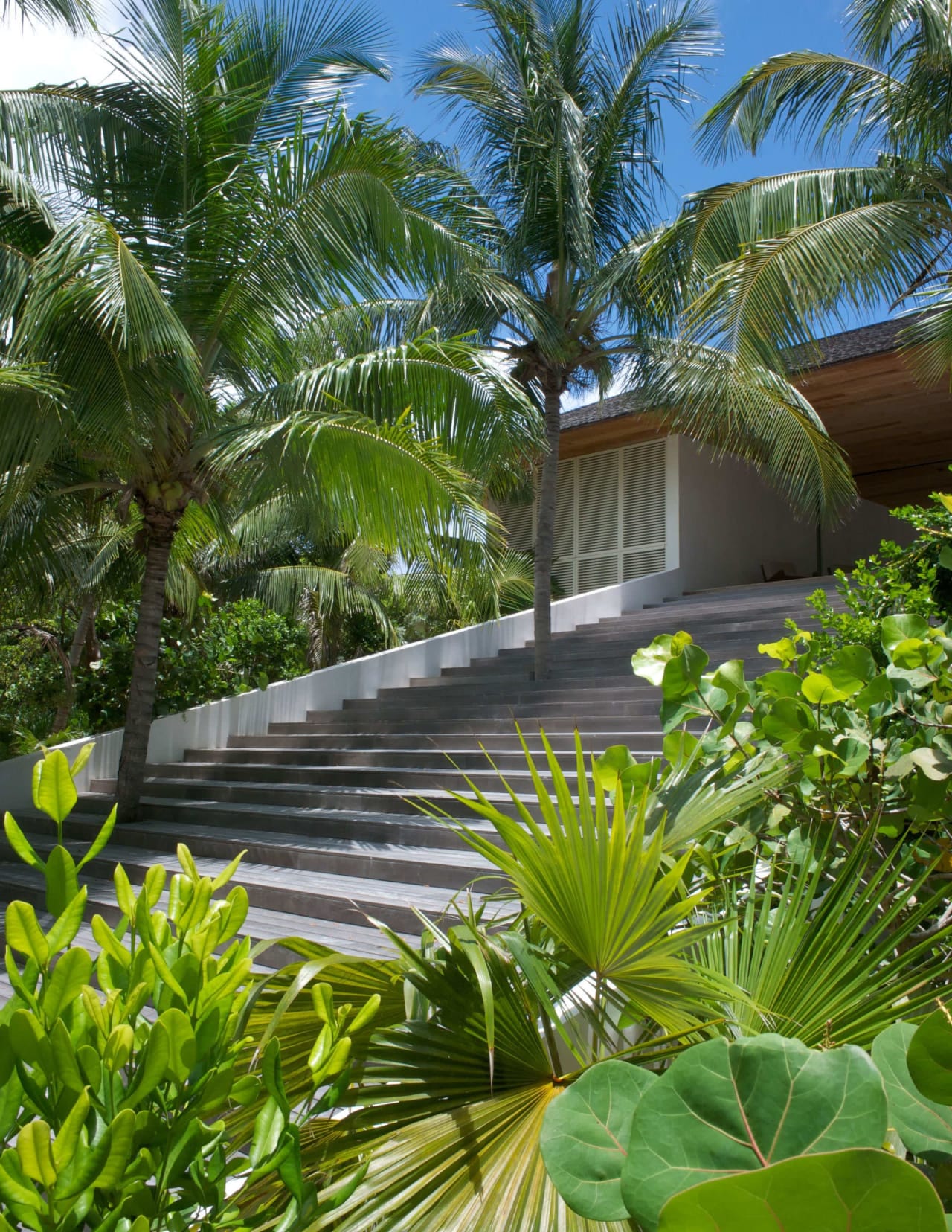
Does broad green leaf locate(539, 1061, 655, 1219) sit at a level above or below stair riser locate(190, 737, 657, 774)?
below

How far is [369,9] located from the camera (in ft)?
26.7

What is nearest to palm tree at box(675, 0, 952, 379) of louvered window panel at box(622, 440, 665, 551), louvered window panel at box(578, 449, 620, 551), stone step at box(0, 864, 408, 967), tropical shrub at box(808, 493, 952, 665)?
tropical shrub at box(808, 493, 952, 665)

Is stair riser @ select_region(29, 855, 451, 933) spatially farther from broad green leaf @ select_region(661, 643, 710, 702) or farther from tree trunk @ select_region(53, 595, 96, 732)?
tree trunk @ select_region(53, 595, 96, 732)

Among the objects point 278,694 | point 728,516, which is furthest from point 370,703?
point 728,516

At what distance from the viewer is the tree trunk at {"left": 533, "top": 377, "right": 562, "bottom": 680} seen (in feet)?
36.1

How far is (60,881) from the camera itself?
3.86 ft

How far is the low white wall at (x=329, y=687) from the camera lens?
999 cm

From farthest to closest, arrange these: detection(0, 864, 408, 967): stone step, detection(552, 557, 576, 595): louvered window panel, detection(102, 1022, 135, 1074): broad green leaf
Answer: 1. detection(552, 557, 576, 595): louvered window panel
2. detection(0, 864, 408, 967): stone step
3. detection(102, 1022, 135, 1074): broad green leaf

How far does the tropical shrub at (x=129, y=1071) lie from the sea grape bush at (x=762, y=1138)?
322mm

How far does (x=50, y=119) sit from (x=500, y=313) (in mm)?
5196

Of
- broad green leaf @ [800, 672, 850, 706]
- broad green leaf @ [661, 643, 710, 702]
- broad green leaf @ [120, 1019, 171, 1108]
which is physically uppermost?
broad green leaf @ [661, 643, 710, 702]

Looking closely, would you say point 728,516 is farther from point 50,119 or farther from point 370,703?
point 50,119

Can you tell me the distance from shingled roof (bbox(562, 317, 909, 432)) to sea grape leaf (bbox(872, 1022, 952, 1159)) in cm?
1033

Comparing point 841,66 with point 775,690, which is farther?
point 841,66
